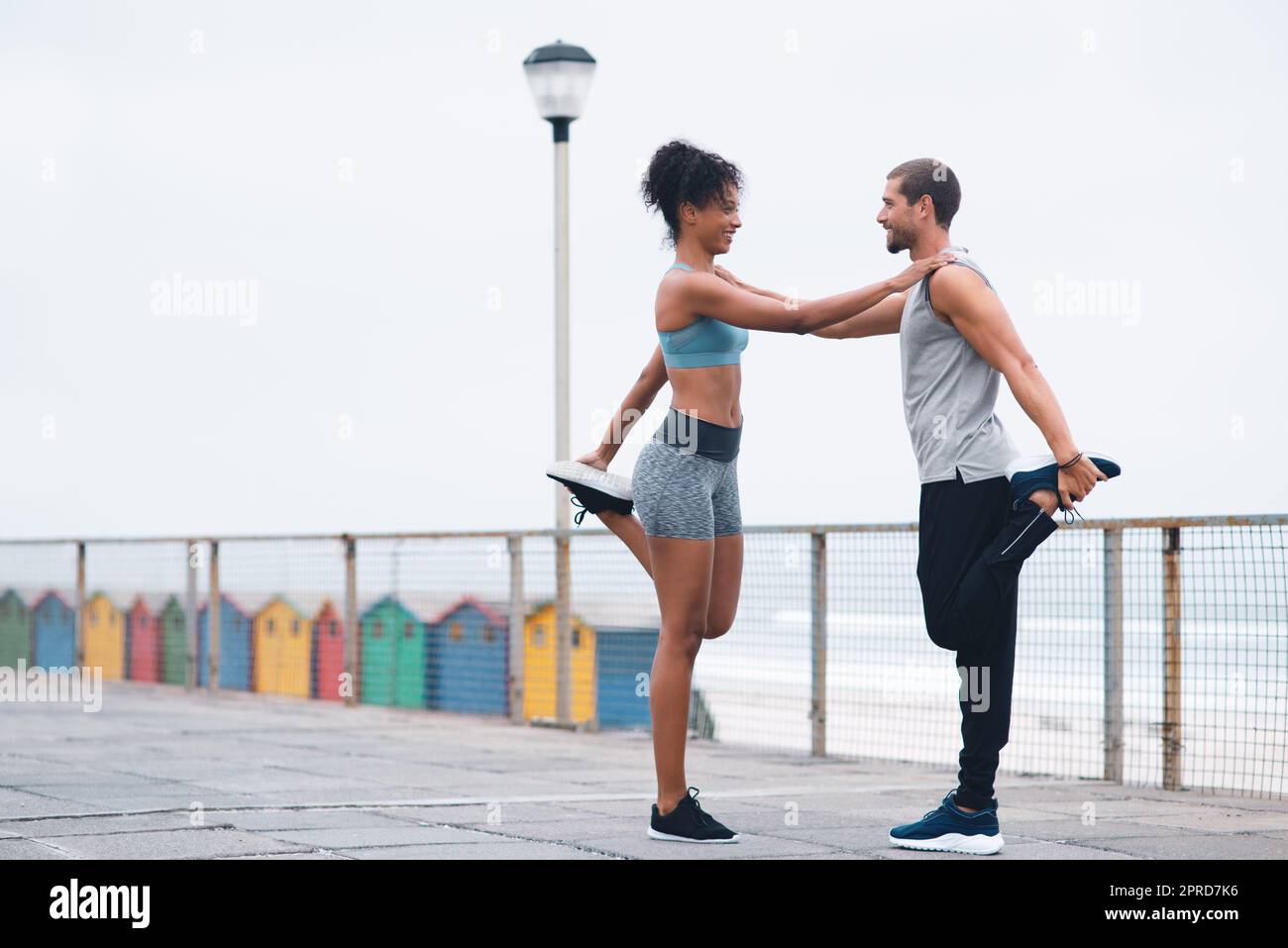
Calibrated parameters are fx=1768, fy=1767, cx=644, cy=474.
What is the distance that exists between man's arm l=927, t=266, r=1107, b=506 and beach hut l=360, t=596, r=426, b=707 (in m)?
7.88

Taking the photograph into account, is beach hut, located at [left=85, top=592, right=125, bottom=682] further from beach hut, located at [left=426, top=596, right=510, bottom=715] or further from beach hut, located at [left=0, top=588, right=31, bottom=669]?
beach hut, located at [left=426, top=596, right=510, bottom=715]

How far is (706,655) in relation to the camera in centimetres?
980

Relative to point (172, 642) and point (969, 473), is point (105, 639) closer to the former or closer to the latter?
point (172, 642)

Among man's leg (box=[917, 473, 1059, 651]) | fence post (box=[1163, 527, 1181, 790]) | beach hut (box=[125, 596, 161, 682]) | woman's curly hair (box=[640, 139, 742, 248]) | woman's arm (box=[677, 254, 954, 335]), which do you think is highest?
woman's curly hair (box=[640, 139, 742, 248])

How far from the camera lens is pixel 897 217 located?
5.20 meters

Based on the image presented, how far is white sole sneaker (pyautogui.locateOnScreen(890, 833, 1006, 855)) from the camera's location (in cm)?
512

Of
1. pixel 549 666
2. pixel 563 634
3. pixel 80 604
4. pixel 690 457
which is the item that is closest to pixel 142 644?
pixel 80 604

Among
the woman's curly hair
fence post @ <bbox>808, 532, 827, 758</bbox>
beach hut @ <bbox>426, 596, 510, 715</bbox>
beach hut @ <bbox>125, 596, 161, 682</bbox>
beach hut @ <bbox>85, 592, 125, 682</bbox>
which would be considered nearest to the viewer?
the woman's curly hair

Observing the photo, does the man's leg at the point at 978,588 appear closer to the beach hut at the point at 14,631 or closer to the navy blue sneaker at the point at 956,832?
the navy blue sneaker at the point at 956,832

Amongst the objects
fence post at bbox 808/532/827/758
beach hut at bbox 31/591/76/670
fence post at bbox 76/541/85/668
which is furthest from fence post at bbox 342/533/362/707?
fence post at bbox 808/532/827/758

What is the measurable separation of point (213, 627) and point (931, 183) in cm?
1013

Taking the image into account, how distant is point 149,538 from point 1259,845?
440 inches

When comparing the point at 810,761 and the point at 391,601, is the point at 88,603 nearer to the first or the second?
the point at 391,601
